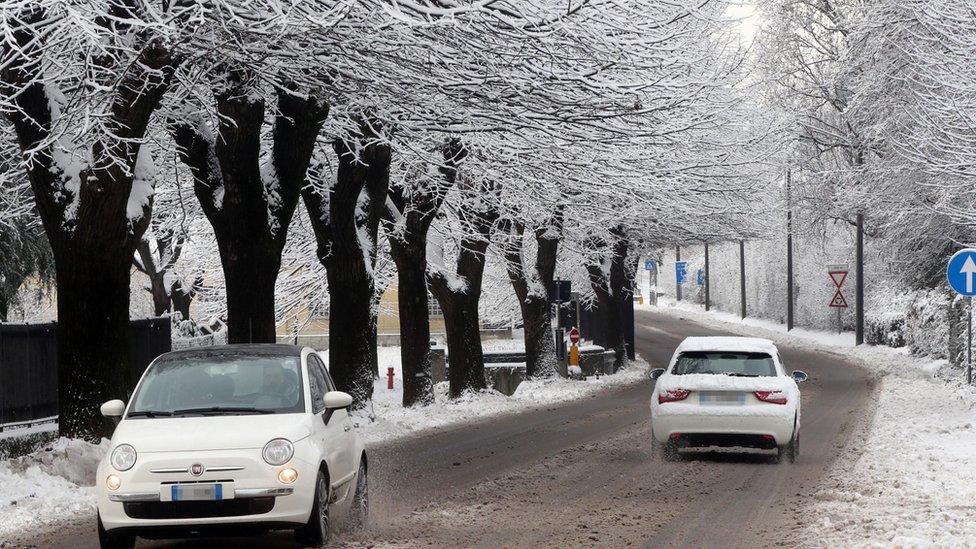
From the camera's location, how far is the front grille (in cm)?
926

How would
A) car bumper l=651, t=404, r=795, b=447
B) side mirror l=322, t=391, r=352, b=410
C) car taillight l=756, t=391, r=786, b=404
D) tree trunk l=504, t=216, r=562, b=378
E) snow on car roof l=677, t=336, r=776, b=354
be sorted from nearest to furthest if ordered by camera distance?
side mirror l=322, t=391, r=352, b=410 → car bumper l=651, t=404, r=795, b=447 → car taillight l=756, t=391, r=786, b=404 → snow on car roof l=677, t=336, r=776, b=354 → tree trunk l=504, t=216, r=562, b=378

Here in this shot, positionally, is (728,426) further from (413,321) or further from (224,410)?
(413,321)

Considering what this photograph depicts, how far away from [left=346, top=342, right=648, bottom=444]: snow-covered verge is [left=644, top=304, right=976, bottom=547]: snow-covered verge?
7.58 metres

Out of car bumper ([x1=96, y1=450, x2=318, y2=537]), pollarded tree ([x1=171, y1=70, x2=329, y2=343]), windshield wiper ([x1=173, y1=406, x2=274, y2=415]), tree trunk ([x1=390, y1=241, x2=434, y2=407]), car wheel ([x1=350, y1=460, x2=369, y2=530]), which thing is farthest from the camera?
tree trunk ([x1=390, y1=241, x2=434, y2=407])

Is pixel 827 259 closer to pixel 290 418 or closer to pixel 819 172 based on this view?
pixel 819 172

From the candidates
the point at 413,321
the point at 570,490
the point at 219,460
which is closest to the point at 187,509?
the point at 219,460

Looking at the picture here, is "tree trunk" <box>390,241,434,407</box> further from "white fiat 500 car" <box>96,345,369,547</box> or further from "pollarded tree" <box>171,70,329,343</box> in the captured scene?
"white fiat 500 car" <box>96,345,369,547</box>

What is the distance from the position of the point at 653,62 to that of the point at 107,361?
8.06 meters

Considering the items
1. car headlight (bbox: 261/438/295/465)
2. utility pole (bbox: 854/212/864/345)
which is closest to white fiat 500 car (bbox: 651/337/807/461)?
car headlight (bbox: 261/438/295/465)

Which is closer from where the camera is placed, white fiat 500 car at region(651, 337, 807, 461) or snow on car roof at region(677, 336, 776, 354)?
white fiat 500 car at region(651, 337, 807, 461)

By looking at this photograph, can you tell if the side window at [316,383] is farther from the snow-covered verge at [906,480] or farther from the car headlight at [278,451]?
the snow-covered verge at [906,480]

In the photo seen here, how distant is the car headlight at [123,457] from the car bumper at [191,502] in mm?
49

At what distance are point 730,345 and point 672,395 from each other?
1.10 metres

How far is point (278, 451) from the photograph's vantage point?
9445 millimetres
